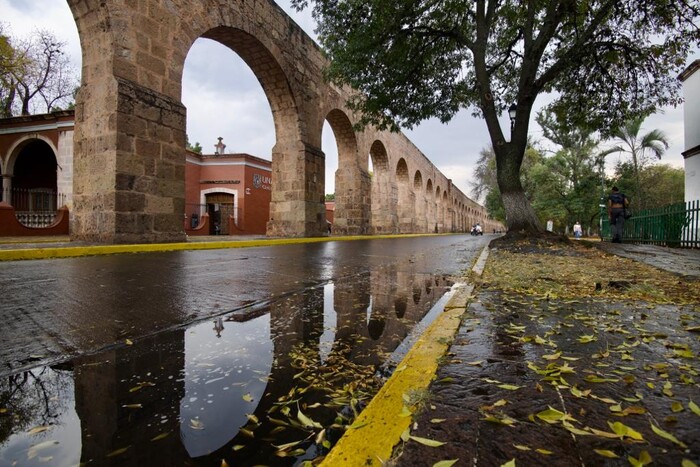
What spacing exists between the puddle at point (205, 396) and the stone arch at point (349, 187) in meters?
14.2

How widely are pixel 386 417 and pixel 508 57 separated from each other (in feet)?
42.1

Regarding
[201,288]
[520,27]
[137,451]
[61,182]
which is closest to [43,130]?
[61,182]

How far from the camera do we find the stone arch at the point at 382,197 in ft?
66.6

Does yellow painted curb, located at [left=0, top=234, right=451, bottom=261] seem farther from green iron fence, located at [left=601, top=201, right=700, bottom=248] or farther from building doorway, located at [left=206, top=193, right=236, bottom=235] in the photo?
green iron fence, located at [left=601, top=201, right=700, bottom=248]

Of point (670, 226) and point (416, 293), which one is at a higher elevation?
point (670, 226)

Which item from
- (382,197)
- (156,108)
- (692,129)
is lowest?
(382,197)

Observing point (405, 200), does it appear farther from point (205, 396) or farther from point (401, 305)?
point (205, 396)

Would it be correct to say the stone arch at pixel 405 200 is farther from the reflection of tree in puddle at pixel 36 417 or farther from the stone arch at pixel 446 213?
the reflection of tree in puddle at pixel 36 417

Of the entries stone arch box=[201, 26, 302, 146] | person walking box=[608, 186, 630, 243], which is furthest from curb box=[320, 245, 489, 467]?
person walking box=[608, 186, 630, 243]

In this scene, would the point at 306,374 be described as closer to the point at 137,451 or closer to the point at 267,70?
the point at 137,451

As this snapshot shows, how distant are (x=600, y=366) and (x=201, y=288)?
113 inches

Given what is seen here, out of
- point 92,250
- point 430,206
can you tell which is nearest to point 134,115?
point 92,250

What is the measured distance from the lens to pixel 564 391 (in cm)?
115

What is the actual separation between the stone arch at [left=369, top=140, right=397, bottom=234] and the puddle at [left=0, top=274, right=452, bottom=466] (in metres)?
18.2
